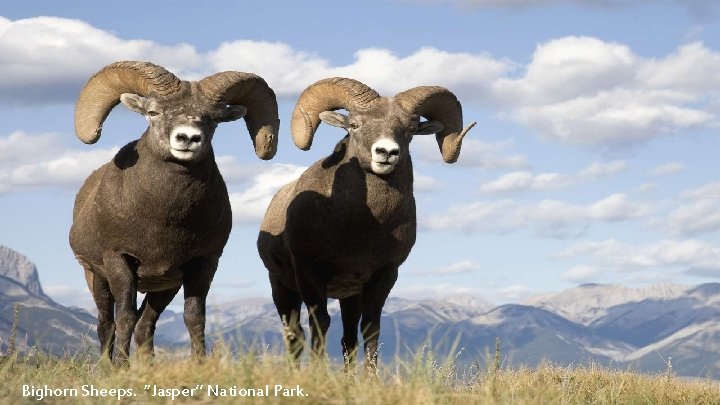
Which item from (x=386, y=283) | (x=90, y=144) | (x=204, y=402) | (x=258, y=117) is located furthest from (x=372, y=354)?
(x=204, y=402)

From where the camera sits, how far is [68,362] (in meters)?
11.6

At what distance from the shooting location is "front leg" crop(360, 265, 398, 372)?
586 inches

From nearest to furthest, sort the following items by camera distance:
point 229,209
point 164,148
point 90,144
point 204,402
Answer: point 204,402
point 164,148
point 229,209
point 90,144

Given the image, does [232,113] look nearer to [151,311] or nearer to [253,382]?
[151,311]

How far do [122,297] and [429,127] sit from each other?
19.1 ft

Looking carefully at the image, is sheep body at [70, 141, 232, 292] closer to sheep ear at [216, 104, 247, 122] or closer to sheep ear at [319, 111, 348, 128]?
sheep ear at [216, 104, 247, 122]

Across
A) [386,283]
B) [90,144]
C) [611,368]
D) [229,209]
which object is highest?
[90,144]

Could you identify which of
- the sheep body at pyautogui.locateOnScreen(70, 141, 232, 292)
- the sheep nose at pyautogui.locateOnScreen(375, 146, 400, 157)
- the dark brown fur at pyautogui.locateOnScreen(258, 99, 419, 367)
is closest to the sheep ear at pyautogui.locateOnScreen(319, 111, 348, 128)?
the dark brown fur at pyautogui.locateOnScreen(258, 99, 419, 367)

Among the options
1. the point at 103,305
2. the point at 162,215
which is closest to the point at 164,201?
the point at 162,215

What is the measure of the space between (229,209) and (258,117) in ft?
5.87

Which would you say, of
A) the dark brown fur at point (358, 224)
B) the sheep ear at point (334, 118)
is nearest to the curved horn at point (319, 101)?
the sheep ear at point (334, 118)

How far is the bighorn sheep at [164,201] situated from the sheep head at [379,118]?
6.17 feet

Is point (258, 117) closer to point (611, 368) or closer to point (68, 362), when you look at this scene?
point (68, 362)

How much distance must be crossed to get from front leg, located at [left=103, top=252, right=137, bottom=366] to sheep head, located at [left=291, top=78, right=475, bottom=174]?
152 inches
